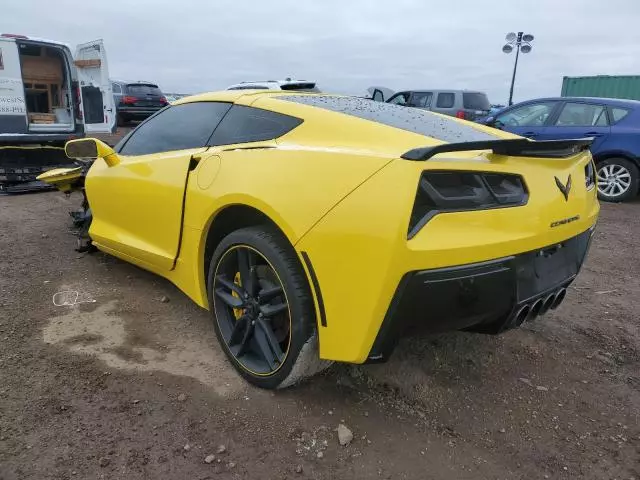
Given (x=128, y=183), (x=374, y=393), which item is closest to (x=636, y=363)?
(x=374, y=393)

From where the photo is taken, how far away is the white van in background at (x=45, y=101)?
7.28 meters

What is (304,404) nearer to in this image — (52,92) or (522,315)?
(522,315)

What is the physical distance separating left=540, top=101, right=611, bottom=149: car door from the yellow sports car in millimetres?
5883

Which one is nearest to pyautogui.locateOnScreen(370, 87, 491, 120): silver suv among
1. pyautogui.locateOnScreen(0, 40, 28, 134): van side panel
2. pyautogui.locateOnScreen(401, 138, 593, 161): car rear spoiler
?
pyautogui.locateOnScreen(0, 40, 28, 134): van side panel

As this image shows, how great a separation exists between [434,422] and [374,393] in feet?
1.04

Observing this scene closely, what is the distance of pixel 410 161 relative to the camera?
5.97 feet

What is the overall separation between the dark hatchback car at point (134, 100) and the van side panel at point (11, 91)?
27.9 feet

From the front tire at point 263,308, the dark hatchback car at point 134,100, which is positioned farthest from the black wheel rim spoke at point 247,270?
the dark hatchback car at point 134,100

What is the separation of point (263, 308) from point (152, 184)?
4.02ft

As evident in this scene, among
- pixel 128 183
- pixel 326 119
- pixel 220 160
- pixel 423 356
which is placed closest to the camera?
pixel 326 119

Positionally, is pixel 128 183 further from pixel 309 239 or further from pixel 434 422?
pixel 434 422

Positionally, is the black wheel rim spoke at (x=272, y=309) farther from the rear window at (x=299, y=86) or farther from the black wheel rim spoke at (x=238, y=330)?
the rear window at (x=299, y=86)

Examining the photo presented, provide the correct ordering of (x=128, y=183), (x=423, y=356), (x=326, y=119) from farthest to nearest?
1. (x=128, y=183)
2. (x=423, y=356)
3. (x=326, y=119)

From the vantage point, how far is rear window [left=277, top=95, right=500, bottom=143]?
2376mm
